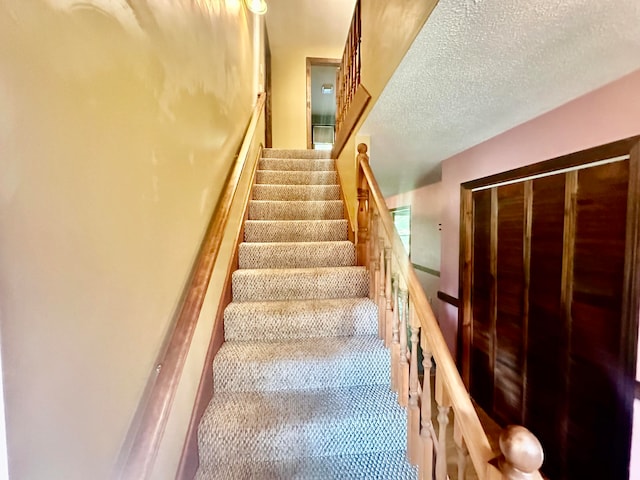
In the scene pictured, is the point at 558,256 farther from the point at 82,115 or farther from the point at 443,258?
the point at 82,115

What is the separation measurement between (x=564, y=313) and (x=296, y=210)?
1.96m

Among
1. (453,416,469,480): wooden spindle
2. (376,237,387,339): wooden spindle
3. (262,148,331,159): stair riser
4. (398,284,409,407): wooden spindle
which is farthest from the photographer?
(262,148,331,159): stair riser

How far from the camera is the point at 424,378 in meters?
1.04

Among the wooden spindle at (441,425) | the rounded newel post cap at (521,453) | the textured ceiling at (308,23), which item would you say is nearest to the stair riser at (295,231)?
the wooden spindle at (441,425)

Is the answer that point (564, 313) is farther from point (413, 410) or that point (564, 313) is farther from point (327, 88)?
point (327, 88)

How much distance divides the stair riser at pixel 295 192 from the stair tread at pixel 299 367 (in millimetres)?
1534

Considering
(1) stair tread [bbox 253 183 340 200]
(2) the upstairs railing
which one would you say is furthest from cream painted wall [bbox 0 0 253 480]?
(1) stair tread [bbox 253 183 340 200]

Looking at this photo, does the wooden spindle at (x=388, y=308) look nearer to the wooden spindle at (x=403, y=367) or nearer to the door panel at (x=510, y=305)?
the wooden spindle at (x=403, y=367)

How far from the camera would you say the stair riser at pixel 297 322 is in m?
1.52

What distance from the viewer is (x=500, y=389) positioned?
212cm

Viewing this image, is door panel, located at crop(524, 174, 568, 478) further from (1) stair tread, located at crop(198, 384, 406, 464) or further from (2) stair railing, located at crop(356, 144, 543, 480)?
(1) stair tread, located at crop(198, 384, 406, 464)

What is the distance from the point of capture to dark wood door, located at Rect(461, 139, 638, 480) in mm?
1300

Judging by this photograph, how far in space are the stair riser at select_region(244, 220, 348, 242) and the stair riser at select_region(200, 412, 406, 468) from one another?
51.1 inches

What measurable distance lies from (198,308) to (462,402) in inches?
34.8
